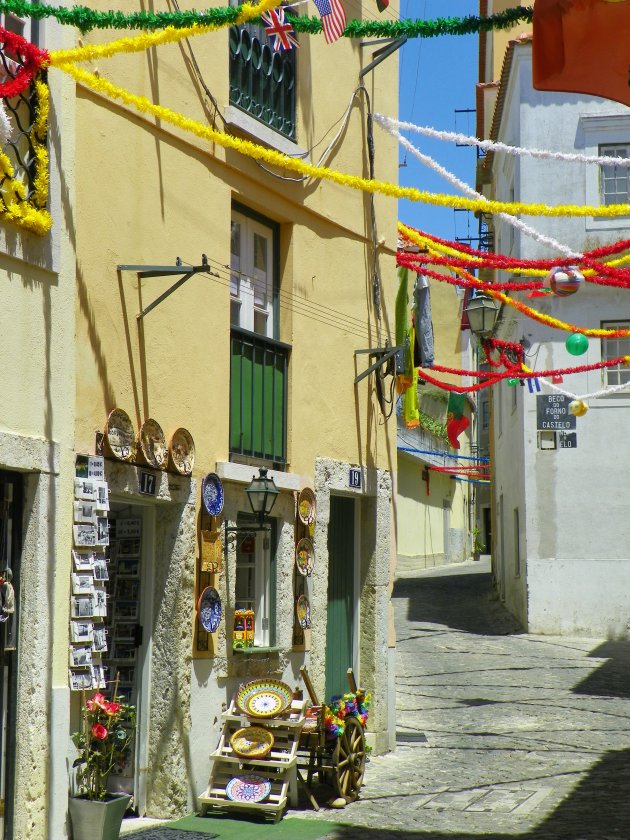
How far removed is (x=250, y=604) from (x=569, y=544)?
1088 cm

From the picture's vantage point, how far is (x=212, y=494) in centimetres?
941

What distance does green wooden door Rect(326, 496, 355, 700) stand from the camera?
1172cm

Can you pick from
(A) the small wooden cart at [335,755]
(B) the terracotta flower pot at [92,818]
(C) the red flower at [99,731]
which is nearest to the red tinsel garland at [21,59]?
(C) the red flower at [99,731]

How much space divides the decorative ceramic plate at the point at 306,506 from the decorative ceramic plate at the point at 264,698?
5.85 ft

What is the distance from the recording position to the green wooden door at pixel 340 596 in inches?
461

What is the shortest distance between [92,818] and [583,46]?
5.37 meters

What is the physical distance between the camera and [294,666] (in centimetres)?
1064

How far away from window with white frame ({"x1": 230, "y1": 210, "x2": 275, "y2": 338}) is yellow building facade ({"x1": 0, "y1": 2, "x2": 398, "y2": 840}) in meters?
0.03

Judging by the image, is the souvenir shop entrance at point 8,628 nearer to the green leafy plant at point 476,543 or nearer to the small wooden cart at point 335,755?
the small wooden cart at point 335,755

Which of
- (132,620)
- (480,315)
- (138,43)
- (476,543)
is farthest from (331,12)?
(476,543)

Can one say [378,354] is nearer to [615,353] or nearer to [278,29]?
[278,29]

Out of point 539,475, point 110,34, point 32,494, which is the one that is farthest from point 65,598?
point 539,475

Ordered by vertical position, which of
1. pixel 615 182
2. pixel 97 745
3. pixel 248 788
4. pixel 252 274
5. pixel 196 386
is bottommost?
pixel 248 788

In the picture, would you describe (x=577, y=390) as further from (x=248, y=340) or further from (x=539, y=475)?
(x=248, y=340)
